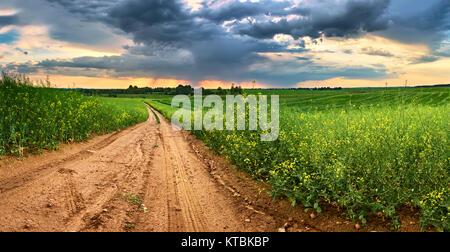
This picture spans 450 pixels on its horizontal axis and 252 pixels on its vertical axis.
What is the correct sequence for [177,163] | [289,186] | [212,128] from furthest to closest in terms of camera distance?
[212,128]
[177,163]
[289,186]

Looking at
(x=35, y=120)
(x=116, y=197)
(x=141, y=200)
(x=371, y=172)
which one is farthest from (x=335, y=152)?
(x=35, y=120)

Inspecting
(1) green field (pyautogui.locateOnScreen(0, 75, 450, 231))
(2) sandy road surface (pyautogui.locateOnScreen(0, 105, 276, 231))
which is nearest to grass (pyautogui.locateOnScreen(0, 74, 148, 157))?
(1) green field (pyautogui.locateOnScreen(0, 75, 450, 231))

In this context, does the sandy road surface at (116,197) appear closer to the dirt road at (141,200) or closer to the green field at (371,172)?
the dirt road at (141,200)

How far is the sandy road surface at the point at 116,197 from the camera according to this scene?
15.8 ft

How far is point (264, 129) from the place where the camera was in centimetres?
769

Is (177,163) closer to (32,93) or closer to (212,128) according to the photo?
(212,128)

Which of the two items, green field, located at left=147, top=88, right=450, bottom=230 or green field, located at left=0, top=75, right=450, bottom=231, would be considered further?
green field, located at left=0, top=75, right=450, bottom=231

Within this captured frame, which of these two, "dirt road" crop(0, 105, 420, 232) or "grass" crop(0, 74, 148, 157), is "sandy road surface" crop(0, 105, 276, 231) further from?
"grass" crop(0, 74, 148, 157)

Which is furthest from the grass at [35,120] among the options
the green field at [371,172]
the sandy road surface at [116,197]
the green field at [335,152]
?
the green field at [371,172]

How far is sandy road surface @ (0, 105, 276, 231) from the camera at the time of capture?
4.82 metres

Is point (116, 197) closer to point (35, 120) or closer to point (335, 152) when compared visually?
point (335, 152)

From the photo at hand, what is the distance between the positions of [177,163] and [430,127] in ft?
25.1

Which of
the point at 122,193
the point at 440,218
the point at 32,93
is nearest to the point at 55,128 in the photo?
the point at 32,93

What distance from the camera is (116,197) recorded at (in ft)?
19.8
